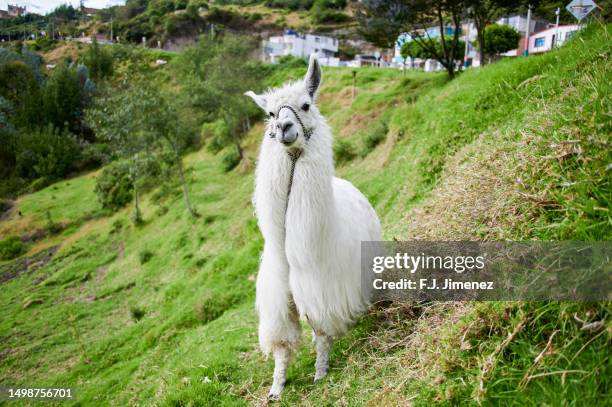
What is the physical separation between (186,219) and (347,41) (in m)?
63.2

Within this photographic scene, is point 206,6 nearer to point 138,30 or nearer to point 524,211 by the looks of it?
point 138,30

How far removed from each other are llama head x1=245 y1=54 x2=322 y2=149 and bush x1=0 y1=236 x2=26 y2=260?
3567 cm

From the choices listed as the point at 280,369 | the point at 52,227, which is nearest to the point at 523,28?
the point at 280,369

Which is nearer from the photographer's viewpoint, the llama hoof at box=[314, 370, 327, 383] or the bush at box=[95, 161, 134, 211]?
the llama hoof at box=[314, 370, 327, 383]

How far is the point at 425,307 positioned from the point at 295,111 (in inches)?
85.7

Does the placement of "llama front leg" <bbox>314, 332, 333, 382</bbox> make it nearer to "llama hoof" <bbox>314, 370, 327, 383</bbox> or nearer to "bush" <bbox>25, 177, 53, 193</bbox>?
"llama hoof" <bbox>314, 370, 327, 383</bbox>

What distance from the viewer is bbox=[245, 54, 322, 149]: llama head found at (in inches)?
151

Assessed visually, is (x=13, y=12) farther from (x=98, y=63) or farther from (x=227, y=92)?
(x=227, y=92)

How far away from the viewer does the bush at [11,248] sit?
3244 centimetres

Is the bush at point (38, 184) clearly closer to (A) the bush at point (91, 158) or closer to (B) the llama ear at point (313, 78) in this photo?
(A) the bush at point (91, 158)

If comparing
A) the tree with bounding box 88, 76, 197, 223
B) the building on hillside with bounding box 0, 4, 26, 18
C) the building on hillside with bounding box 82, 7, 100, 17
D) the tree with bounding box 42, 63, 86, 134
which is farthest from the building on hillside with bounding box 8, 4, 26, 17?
the tree with bounding box 88, 76, 197, 223

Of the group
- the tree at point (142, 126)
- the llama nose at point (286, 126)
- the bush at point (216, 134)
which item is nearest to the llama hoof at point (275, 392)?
the llama nose at point (286, 126)

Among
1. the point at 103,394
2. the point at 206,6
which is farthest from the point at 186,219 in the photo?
→ the point at 206,6

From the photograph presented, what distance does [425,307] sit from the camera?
4113mm
